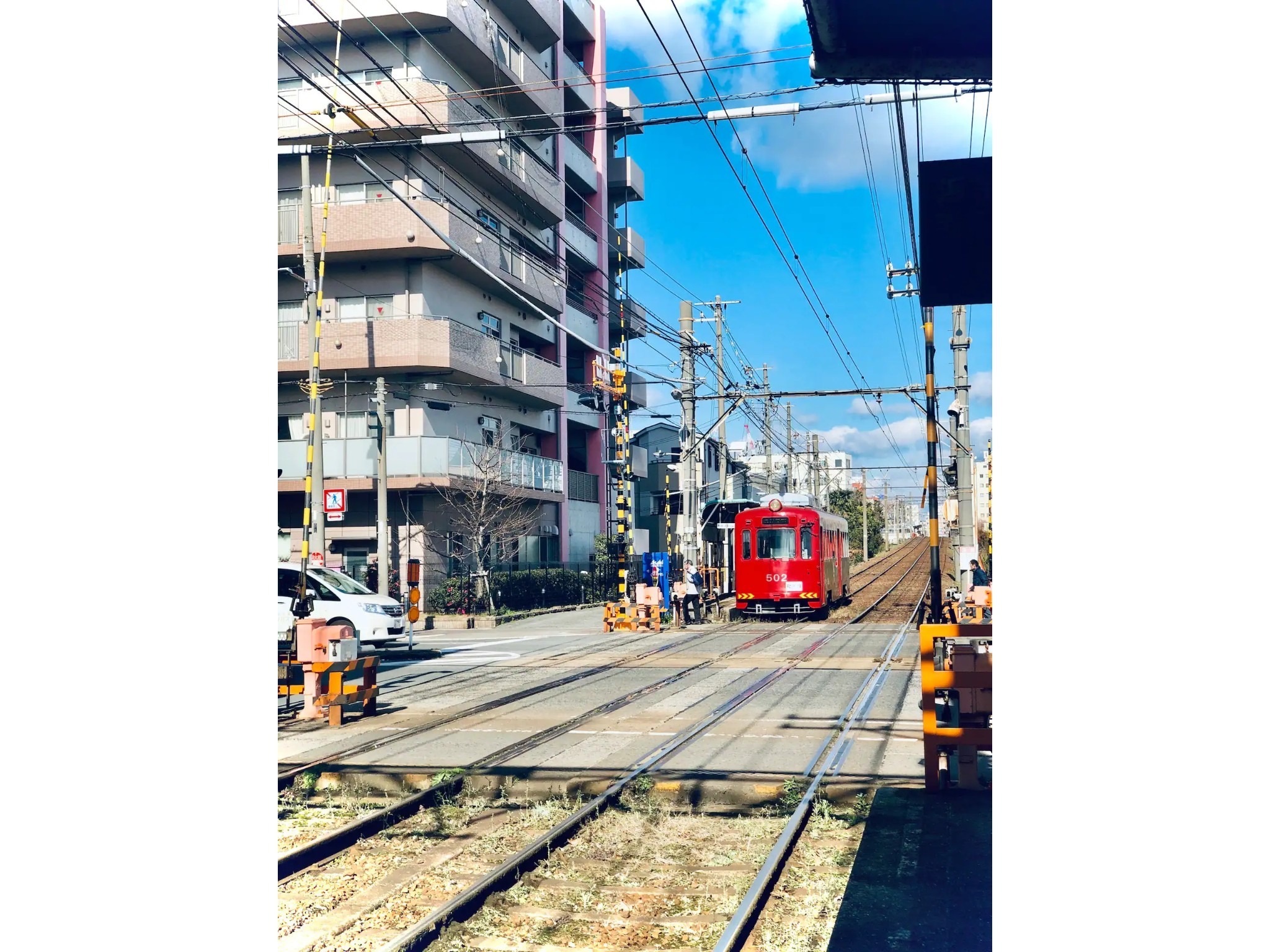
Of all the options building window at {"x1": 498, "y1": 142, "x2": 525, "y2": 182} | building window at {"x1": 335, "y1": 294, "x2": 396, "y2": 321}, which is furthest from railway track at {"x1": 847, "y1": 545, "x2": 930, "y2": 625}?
building window at {"x1": 498, "y1": 142, "x2": 525, "y2": 182}

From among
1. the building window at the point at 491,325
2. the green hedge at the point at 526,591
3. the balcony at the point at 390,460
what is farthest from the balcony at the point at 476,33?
the green hedge at the point at 526,591

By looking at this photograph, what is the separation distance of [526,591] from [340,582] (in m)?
12.2

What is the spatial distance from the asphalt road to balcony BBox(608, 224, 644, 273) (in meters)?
20.3

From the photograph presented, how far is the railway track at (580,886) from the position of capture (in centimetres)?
491

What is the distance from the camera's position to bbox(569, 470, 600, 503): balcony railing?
36344 mm

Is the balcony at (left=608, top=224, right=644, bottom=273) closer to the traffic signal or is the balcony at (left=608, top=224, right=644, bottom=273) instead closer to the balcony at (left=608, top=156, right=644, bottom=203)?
the balcony at (left=608, top=156, right=644, bottom=203)

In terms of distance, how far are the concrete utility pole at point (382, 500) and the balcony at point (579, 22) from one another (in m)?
16.3

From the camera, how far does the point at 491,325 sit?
29.8 m

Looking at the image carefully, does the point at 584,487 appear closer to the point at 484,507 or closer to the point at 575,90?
the point at 484,507
